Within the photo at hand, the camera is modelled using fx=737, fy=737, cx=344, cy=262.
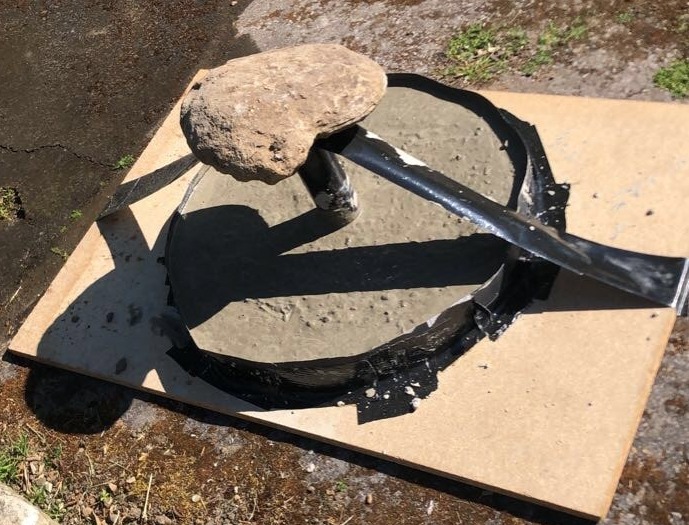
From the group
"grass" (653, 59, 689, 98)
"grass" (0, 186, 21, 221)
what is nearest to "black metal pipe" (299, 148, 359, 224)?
"grass" (653, 59, 689, 98)

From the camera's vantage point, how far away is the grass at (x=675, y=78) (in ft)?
10.3

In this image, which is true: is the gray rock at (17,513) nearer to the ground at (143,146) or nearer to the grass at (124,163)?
the ground at (143,146)

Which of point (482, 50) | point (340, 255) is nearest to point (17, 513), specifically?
point (340, 255)

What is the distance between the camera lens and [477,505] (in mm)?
2432

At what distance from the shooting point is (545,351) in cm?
258

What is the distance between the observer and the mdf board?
2387mm

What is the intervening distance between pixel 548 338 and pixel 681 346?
1.43 ft

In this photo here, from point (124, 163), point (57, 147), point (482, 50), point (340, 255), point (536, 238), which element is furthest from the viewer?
point (57, 147)

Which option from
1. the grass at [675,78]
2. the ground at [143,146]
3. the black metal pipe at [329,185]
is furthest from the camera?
the grass at [675,78]

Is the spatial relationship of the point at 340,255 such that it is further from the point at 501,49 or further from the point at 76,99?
the point at 76,99

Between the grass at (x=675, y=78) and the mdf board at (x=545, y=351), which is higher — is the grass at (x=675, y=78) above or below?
above

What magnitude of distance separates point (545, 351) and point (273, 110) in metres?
1.25

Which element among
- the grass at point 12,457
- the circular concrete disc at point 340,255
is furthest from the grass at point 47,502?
the circular concrete disc at point 340,255

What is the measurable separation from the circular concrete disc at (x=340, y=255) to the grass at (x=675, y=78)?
0.82m
